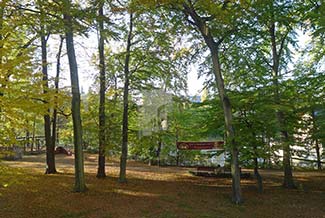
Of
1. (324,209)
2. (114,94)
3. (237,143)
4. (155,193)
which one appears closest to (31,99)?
(155,193)

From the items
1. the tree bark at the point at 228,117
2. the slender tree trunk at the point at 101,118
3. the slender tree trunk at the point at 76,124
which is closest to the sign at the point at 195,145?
the slender tree trunk at the point at 101,118

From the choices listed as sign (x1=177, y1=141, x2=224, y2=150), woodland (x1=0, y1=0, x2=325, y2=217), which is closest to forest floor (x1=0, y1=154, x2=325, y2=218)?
woodland (x1=0, y1=0, x2=325, y2=217)

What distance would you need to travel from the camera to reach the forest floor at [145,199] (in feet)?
23.3

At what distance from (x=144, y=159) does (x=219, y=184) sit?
10.7 m

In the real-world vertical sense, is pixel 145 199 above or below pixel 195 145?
below

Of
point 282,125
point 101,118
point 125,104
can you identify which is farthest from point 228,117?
point 101,118

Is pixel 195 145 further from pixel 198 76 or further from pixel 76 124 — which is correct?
pixel 76 124

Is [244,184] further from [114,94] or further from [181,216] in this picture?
[114,94]

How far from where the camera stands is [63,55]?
1385cm

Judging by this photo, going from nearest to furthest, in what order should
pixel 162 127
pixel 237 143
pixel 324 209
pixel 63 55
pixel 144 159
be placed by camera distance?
pixel 324 209 → pixel 237 143 → pixel 63 55 → pixel 162 127 → pixel 144 159

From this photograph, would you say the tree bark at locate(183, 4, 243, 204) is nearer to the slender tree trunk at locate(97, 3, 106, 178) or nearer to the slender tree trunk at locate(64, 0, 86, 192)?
the slender tree trunk at locate(64, 0, 86, 192)

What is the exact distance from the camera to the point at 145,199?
8586 millimetres

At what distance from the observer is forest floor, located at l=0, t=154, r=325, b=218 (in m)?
7.10

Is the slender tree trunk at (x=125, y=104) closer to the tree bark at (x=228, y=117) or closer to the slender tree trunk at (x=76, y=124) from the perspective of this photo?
the slender tree trunk at (x=76, y=124)
